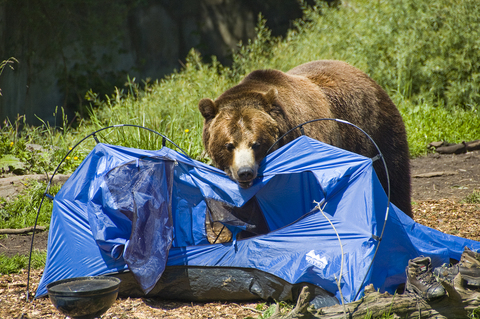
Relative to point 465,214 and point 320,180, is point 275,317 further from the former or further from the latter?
point 465,214

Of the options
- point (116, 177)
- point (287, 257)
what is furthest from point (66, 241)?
point (287, 257)

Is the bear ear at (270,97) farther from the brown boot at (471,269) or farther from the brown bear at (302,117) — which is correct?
the brown boot at (471,269)

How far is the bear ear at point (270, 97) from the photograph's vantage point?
392 centimetres

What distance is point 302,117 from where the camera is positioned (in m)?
4.18

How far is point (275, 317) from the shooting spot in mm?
2529

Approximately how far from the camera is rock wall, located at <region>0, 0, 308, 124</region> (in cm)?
897

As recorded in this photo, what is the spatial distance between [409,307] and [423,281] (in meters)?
0.17

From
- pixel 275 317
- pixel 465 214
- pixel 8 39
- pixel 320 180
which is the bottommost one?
pixel 465 214

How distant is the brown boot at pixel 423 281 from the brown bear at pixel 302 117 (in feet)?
3.98

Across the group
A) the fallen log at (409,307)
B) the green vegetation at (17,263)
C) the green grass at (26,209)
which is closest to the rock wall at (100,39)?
the green grass at (26,209)

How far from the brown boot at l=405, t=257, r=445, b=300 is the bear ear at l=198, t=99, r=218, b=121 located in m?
2.08

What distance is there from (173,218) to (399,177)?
98.1 inches

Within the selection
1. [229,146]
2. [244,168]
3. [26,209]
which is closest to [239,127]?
[229,146]

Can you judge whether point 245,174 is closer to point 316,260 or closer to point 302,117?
point 316,260
